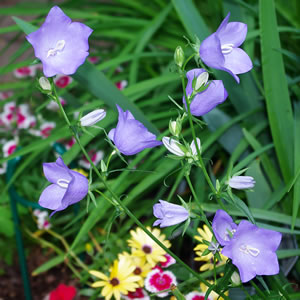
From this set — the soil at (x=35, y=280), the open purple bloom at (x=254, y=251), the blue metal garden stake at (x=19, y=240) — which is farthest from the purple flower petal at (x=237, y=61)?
the soil at (x=35, y=280)

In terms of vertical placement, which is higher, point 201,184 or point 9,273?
point 201,184

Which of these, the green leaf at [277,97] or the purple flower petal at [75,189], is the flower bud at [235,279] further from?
the green leaf at [277,97]

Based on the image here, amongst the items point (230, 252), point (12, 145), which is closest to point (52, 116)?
point (12, 145)

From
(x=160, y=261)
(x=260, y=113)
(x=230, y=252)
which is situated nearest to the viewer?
(x=230, y=252)

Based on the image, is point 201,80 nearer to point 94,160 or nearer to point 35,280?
point 94,160

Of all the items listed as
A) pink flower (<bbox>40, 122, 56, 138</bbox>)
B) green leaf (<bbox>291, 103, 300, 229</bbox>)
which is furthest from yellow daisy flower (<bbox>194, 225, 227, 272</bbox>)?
pink flower (<bbox>40, 122, 56, 138</bbox>)

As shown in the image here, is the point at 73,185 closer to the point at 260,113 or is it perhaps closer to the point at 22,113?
the point at 260,113
